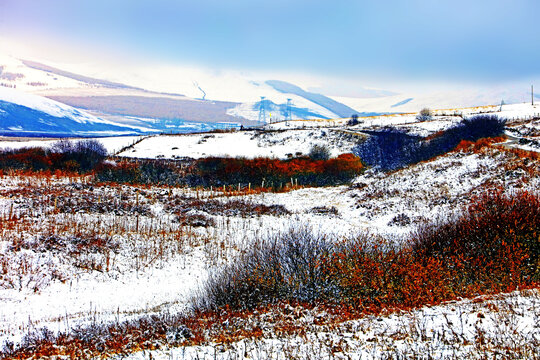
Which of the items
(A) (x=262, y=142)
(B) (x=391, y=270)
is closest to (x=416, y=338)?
(B) (x=391, y=270)

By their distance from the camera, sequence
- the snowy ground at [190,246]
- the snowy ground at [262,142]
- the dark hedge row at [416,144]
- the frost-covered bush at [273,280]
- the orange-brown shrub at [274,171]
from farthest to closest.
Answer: the snowy ground at [262,142] → the dark hedge row at [416,144] → the orange-brown shrub at [274,171] → the frost-covered bush at [273,280] → the snowy ground at [190,246]

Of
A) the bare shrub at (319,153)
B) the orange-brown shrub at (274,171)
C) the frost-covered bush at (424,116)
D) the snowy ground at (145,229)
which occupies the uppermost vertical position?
the frost-covered bush at (424,116)

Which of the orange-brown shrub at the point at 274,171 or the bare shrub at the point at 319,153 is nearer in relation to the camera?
the orange-brown shrub at the point at 274,171

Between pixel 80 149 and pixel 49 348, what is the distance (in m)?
55.3

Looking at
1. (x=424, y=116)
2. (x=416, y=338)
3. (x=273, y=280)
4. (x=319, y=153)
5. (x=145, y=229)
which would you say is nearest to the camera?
(x=416, y=338)

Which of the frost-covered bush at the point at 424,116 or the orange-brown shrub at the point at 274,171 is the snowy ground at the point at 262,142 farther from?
the frost-covered bush at the point at 424,116

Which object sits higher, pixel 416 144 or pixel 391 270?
pixel 416 144

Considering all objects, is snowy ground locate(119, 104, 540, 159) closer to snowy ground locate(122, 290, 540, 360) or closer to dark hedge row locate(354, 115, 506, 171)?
dark hedge row locate(354, 115, 506, 171)

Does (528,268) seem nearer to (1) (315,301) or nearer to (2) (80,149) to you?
(1) (315,301)

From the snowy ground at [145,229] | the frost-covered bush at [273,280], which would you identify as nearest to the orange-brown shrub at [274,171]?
the snowy ground at [145,229]

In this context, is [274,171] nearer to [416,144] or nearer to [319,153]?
Result: [319,153]

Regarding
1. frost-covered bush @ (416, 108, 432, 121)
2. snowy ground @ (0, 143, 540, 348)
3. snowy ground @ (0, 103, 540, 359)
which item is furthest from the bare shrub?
frost-covered bush @ (416, 108, 432, 121)

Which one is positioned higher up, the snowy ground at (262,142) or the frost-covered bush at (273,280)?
the snowy ground at (262,142)

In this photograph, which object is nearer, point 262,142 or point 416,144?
point 416,144
